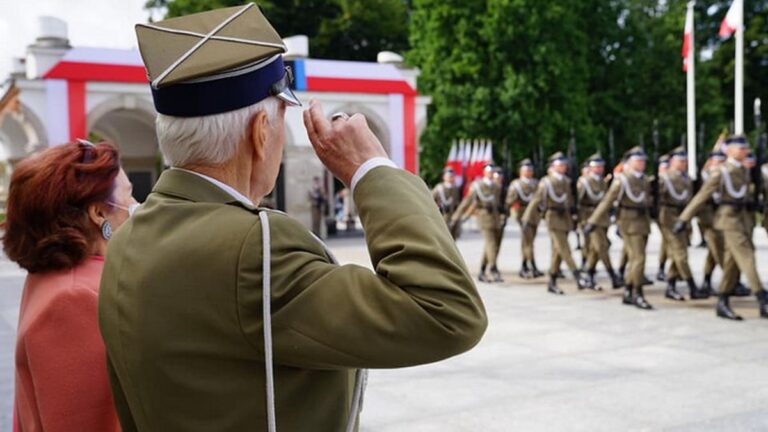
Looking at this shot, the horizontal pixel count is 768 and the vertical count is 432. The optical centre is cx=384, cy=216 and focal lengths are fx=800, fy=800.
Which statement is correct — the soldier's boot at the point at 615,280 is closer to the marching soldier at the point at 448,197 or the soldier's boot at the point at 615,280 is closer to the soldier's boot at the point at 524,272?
the soldier's boot at the point at 524,272

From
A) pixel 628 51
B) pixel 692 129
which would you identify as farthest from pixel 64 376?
pixel 628 51

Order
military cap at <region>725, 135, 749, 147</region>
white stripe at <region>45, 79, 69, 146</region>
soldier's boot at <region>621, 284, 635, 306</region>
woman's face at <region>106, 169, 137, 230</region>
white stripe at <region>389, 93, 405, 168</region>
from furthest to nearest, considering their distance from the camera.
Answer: white stripe at <region>389, 93, 405, 168</region>, white stripe at <region>45, 79, 69, 146</region>, soldier's boot at <region>621, 284, 635, 306</region>, military cap at <region>725, 135, 749, 147</region>, woman's face at <region>106, 169, 137, 230</region>

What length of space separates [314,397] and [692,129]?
22.0 m

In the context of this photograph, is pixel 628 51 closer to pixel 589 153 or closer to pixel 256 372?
pixel 589 153

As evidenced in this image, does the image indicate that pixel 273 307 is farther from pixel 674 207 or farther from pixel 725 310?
pixel 674 207

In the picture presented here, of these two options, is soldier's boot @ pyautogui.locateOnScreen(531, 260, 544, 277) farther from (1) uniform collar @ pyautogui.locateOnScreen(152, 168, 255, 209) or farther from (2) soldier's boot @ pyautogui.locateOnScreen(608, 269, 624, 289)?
(1) uniform collar @ pyautogui.locateOnScreen(152, 168, 255, 209)

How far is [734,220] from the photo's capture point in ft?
26.5

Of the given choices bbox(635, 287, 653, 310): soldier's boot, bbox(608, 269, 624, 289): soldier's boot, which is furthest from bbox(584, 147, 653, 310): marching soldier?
bbox(608, 269, 624, 289): soldier's boot

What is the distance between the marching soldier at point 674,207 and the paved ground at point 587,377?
777 millimetres

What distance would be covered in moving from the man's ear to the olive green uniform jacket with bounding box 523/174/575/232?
9571 millimetres

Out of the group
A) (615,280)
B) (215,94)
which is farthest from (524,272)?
(215,94)

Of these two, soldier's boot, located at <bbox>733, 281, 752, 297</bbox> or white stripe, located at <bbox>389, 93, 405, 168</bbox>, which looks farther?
white stripe, located at <bbox>389, 93, 405, 168</bbox>

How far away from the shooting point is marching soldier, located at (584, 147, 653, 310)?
889 cm

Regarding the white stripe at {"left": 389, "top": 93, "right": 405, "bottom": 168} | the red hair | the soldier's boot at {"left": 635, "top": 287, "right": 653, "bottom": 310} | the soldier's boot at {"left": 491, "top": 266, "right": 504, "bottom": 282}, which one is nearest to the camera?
the red hair
